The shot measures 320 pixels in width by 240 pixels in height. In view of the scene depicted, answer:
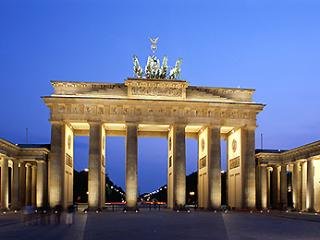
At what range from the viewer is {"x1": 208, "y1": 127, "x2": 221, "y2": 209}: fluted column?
69375mm

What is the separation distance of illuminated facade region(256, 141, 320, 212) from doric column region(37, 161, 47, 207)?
2827cm

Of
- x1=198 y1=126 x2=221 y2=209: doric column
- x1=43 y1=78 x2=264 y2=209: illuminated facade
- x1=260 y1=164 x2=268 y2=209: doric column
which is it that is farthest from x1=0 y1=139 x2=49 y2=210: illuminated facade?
x1=260 y1=164 x2=268 y2=209: doric column

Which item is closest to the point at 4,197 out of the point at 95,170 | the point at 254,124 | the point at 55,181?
the point at 55,181

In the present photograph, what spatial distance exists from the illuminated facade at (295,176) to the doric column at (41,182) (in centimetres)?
2827

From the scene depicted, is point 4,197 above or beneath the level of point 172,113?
beneath

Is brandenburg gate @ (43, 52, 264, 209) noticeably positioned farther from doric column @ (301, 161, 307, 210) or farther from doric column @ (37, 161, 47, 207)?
doric column @ (301, 161, 307, 210)

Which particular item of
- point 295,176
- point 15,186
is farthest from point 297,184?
point 15,186

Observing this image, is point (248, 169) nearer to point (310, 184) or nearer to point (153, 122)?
point (310, 184)

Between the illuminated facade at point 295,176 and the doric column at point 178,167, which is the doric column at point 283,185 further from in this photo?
the doric column at point 178,167

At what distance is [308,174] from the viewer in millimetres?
66375

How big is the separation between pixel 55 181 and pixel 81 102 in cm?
1003

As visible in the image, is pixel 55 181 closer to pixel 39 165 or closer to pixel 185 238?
pixel 39 165

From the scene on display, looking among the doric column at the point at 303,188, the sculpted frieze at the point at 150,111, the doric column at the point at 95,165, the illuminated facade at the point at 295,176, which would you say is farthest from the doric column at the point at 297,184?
the doric column at the point at 95,165

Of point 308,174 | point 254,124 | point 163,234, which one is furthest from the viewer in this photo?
point 254,124
